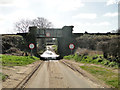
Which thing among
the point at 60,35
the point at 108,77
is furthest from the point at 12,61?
the point at 60,35

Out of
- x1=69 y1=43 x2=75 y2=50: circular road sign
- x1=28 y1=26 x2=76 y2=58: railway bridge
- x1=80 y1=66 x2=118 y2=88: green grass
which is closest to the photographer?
x1=80 y1=66 x2=118 y2=88: green grass

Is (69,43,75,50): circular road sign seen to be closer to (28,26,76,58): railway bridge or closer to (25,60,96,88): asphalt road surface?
(28,26,76,58): railway bridge

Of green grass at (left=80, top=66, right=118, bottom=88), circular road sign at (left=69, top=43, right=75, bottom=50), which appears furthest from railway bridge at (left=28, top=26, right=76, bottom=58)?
green grass at (left=80, top=66, right=118, bottom=88)

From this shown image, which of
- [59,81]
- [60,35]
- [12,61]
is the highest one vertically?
[60,35]

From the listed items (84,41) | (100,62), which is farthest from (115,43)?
(84,41)

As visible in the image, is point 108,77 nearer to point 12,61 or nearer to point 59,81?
point 59,81

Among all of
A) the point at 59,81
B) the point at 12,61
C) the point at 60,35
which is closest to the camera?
the point at 59,81

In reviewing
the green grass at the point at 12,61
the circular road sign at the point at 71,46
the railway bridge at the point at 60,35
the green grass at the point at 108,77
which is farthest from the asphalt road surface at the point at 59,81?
the railway bridge at the point at 60,35

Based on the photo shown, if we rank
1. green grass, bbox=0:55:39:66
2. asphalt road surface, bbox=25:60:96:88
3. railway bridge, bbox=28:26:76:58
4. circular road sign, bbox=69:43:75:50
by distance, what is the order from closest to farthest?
asphalt road surface, bbox=25:60:96:88
green grass, bbox=0:55:39:66
circular road sign, bbox=69:43:75:50
railway bridge, bbox=28:26:76:58

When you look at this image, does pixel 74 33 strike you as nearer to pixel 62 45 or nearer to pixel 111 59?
pixel 62 45

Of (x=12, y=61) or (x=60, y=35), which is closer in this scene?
(x=12, y=61)

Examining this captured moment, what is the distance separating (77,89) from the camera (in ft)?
28.1

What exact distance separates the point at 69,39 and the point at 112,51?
22263 millimetres

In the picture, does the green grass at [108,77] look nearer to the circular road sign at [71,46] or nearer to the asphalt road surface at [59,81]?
the asphalt road surface at [59,81]
